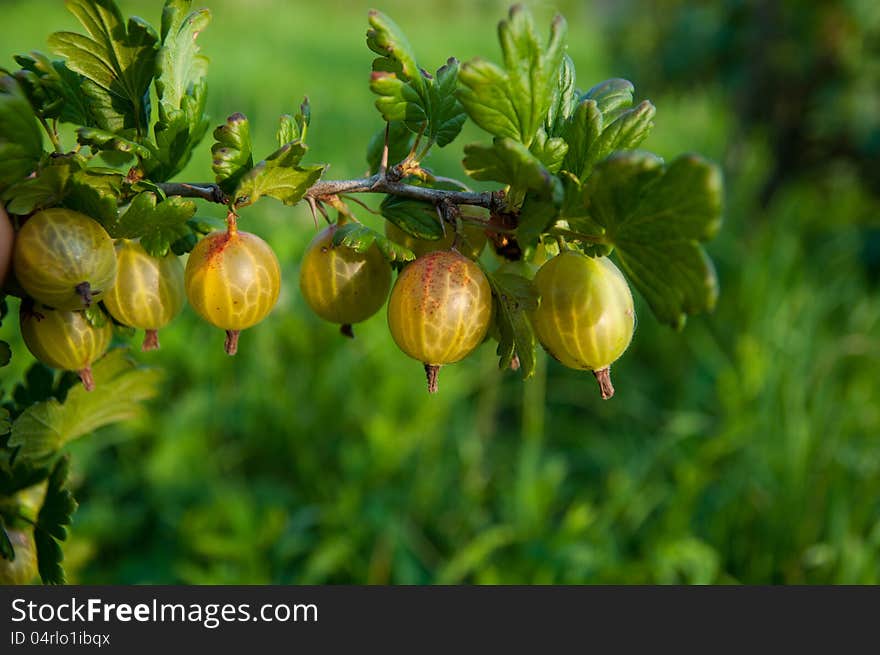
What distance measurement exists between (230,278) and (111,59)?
17cm

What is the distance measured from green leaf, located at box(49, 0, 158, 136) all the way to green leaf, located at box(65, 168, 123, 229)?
6 cm

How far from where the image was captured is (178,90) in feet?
1.85

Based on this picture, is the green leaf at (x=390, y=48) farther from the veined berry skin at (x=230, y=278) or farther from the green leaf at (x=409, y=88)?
the veined berry skin at (x=230, y=278)

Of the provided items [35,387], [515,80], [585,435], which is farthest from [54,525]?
[585,435]

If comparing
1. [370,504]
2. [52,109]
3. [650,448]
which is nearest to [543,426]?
[650,448]

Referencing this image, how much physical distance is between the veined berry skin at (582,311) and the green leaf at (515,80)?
0.10 m

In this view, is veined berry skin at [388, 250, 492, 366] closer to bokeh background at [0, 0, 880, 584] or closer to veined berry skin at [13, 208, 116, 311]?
veined berry skin at [13, 208, 116, 311]

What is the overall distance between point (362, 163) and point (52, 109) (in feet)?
11.4

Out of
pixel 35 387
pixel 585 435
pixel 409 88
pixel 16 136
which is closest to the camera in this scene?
pixel 16 136

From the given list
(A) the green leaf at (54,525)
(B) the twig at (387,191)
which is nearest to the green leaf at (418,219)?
(B) the twig at (387,191)

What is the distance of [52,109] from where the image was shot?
546 mm

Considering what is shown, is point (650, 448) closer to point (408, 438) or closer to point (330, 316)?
point (408, 438)

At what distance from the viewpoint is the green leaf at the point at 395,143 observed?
65 centimetres

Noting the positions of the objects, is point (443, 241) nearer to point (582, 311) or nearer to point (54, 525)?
point (582, 311)
